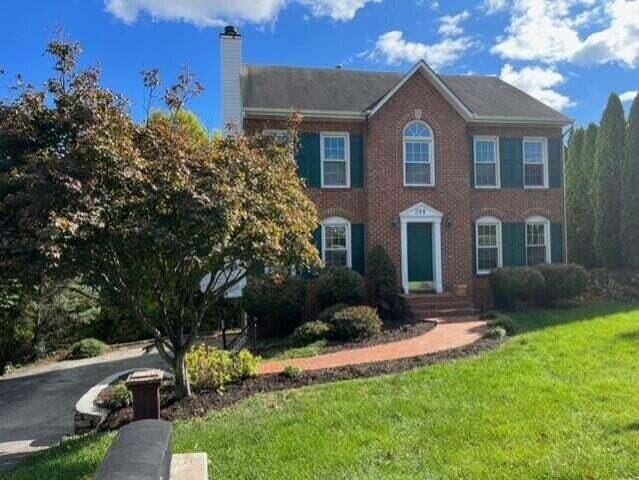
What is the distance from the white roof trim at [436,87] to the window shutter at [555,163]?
335 centimetres

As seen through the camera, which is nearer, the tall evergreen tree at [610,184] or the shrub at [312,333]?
the shrub at [312,333]

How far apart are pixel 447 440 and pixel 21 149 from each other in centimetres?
632

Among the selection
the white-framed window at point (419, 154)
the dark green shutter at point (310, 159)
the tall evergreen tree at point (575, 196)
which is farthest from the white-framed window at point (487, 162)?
the tall evergreen tree at point (575, 196)

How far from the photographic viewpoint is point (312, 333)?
451 inches

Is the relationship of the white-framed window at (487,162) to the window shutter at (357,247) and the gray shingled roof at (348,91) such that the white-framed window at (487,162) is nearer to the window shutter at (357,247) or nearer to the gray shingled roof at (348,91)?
the gray shingled roof at (348,91)

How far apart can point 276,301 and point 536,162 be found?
1002 cm

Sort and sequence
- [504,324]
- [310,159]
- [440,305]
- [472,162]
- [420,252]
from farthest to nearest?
1. [472,162]
2. [420,252]
3. [310,159]
4. [440,305]
5. [504,324]

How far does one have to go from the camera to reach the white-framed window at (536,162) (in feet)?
54.7

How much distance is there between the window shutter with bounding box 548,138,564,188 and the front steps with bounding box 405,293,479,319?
17.6 feet

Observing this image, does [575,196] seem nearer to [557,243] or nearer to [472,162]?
[557,243]

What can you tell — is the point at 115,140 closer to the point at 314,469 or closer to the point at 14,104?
the point at 14,104

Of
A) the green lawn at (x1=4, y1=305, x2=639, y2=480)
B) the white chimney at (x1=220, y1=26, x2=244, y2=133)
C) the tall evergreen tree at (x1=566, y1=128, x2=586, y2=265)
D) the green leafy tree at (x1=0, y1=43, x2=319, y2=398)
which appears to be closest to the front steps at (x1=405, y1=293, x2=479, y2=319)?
the green lawn at (x1=4, y1=305, x2=639, y2=480)

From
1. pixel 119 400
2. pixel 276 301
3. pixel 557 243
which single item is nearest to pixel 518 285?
pixel 557 243

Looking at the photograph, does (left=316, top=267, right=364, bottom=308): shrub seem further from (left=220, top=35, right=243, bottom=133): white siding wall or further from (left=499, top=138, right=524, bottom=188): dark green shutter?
(left=499, top=138, right=524, bottom=188): dark green shutter
